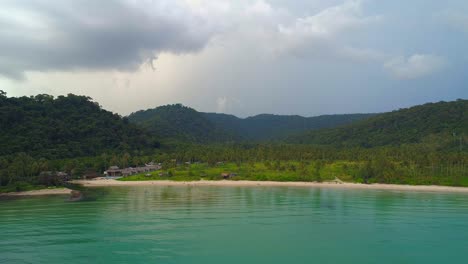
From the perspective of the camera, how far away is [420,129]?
170000 mm

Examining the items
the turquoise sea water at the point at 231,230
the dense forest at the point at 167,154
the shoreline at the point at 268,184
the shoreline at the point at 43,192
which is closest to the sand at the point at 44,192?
the shoreline at the point at 43,192

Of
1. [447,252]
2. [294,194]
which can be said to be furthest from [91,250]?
[294,194]

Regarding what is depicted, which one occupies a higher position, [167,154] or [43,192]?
[167,154]

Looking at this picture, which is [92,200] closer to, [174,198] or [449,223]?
[174,198]

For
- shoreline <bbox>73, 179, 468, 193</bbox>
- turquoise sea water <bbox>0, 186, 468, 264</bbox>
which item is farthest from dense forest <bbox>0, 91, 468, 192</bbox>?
turquoise sea water <bbox>0, 186, 468, 264</bbox>

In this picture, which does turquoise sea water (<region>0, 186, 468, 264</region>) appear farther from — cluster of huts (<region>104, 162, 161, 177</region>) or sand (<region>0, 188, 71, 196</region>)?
cluster of huts (<region>104, 162, 161, 177</region>)

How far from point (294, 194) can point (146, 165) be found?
55.0m

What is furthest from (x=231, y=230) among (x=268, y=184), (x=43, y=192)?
(x=268, y=184)

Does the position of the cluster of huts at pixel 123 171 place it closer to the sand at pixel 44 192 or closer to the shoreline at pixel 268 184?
the shoreline at pixel 268 184

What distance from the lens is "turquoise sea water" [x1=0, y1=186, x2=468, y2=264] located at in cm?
3112

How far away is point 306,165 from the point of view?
104m

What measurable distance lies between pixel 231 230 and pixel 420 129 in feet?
506

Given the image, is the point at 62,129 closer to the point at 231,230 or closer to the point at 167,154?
the point at 167,154

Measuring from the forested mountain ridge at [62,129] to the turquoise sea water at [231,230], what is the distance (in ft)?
160
